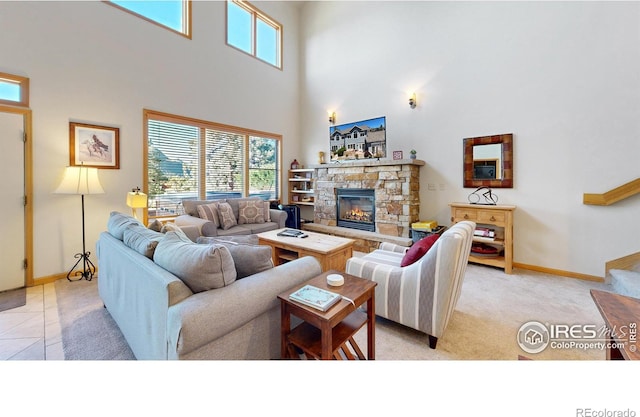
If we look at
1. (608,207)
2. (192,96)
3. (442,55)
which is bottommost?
(608,207)

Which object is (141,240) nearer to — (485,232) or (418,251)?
(418,251)

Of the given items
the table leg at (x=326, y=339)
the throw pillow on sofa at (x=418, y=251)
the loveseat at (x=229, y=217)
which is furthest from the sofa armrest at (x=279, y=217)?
the table leg at (x=326, y=339)

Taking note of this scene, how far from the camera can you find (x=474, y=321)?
2.10 meters

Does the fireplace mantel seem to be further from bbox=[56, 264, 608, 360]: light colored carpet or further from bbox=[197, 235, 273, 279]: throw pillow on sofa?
bbox=[197, 235, 273, 279]: throw pillow on sofa

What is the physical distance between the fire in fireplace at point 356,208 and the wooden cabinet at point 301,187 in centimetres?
88

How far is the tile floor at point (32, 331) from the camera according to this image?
171 cm

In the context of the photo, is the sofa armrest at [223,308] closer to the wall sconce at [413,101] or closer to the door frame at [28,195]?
the door frame at [28,195]

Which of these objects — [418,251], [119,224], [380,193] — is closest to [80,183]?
[119,224]

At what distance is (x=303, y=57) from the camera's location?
597 centimetres
